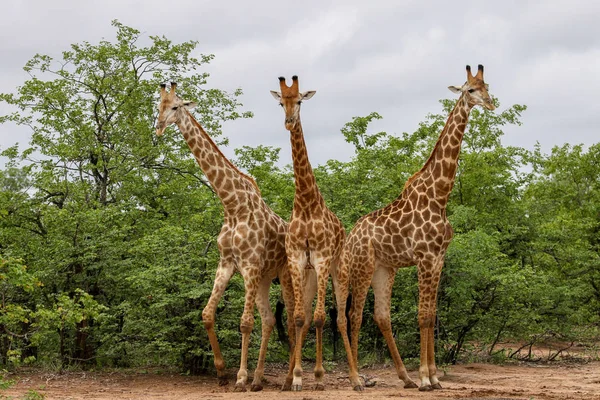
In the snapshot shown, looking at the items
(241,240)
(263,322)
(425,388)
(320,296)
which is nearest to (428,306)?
(425,388)

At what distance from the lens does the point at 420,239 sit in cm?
1100

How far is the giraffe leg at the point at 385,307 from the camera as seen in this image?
36.9 feet

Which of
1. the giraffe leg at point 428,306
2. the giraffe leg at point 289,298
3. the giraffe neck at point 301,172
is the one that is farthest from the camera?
the giraffe leg at point 289,298

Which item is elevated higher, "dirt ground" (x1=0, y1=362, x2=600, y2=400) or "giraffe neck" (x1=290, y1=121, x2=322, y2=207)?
"giraffe neck" (x1=290, y1=121, x2=322, y2=207)

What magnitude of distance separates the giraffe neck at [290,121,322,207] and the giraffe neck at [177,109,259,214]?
32.1 inches

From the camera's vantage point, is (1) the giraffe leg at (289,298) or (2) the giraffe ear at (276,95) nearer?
(2) the giraffe ear at (276,95)

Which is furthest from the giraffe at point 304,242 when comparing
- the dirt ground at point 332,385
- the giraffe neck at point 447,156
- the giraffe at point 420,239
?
the giraffe neck at point 447,156

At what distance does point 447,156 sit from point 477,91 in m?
0.98

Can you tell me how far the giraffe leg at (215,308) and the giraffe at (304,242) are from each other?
2.93 ft

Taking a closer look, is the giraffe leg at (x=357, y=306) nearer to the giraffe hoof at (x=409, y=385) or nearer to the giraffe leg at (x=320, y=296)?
the giraffe hoof at (x=409, y=385)

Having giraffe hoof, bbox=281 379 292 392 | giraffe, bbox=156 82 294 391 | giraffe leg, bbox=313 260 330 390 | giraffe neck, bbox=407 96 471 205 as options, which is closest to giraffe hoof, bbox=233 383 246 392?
giraffe, bbox=156 82 294 391

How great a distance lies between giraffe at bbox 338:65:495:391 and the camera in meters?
10.9

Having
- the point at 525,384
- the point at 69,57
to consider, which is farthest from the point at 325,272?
the point at 69,57

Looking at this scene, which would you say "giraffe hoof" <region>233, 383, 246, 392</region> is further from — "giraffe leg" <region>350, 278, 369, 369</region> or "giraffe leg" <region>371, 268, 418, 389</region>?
"giraffe leg" <region>371, 268, 418, 389</region>
